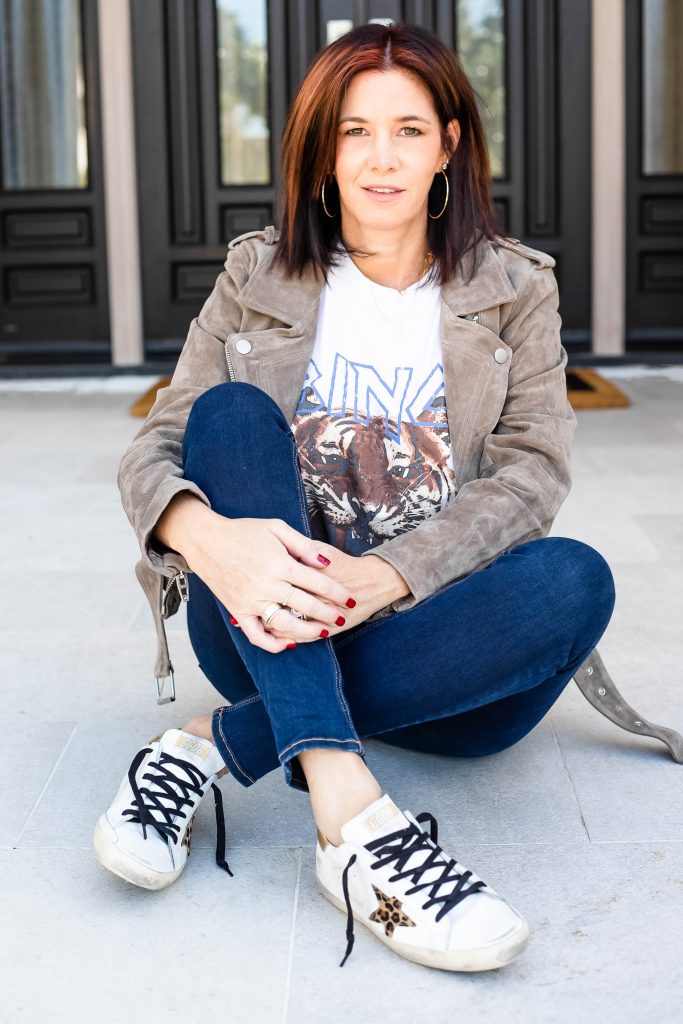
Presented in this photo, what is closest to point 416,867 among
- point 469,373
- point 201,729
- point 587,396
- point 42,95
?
point 201,729

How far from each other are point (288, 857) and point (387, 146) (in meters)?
0.94

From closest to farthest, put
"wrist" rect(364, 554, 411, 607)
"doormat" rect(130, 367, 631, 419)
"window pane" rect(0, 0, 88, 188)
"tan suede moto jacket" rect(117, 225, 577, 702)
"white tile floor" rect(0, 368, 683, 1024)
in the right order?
"white tile floor" rect(0, 368, 683, 1024) → "wrist" rect(364, 554, 411, 607) → "tan suede moto jacket" rect(117, 225, 577, 702) → "doormat" rect(130, 367, 631, 419) → "window pane" rect(0, 0, 88, 188)

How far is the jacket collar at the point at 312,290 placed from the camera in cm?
183

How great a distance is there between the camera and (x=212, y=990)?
1.39 m

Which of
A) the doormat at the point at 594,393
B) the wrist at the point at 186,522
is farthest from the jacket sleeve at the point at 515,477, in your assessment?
the doormat at the point at 594,393

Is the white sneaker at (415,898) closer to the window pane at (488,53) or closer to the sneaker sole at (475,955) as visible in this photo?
the sneaker sole at (475,955)

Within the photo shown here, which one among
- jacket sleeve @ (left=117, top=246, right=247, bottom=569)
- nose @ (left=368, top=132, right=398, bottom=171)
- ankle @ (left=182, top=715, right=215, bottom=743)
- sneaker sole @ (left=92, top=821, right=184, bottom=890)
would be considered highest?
nose @ (left=368, top=132, right=398, bottom=171)

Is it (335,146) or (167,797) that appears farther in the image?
(335,146)

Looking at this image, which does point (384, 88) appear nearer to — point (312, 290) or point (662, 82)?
point (312, 290)

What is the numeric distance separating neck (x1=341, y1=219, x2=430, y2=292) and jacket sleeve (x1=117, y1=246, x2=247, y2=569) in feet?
0.55

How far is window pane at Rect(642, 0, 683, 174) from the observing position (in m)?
5.68

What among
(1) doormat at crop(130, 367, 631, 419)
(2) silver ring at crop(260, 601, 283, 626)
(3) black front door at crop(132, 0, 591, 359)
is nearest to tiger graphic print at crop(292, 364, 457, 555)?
(2) silver ring at crop(260, 601, 283, 626)

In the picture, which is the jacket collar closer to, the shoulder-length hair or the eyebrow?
the shoulder-length hair

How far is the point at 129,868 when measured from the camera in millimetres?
1554
